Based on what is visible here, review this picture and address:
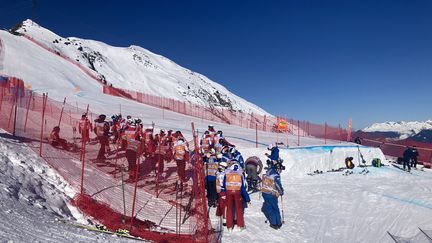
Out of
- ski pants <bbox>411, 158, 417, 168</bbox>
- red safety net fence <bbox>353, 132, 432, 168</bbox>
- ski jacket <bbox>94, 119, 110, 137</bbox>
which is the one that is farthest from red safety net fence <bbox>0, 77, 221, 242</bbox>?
red safety net fence <bbox>353, 132, 432, 168</bbox>

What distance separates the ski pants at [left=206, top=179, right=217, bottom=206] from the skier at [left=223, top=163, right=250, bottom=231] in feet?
5.14

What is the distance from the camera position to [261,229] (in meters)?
10.1

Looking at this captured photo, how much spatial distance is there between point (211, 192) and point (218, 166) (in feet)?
3.76

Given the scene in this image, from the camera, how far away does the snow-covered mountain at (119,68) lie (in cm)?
4775

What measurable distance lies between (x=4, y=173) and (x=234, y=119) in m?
49.4

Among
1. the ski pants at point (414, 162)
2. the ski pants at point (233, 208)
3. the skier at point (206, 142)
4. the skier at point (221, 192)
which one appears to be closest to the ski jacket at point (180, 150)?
the skier at point (206, 142)

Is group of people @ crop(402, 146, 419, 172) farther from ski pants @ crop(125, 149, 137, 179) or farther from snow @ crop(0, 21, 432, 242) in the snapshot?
ski pants @ crop(125, 149, 137, 179)

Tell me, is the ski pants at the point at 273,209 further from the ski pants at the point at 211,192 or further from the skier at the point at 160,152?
the skier at the point at 160,152

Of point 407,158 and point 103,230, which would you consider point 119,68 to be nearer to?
point 407,158

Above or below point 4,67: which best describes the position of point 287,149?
below

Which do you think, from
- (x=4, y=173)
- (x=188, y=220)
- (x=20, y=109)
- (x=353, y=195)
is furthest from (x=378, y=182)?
(x=20, y=109)

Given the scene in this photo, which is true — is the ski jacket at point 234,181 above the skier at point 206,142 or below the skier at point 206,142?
below

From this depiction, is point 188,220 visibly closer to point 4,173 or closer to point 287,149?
point 4,173

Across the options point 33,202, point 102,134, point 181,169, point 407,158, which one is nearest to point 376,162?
point 407,158
